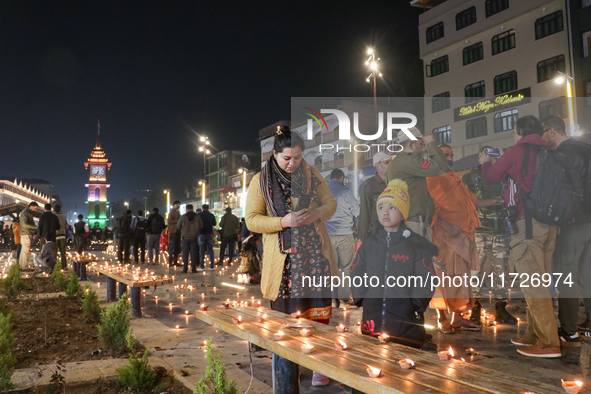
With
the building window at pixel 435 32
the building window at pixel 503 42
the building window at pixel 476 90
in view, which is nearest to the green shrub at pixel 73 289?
the building window at pixel 476 90

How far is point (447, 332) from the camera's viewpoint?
534 centimetres

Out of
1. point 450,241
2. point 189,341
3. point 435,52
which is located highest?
point 435,52

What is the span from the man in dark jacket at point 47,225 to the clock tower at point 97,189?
394 feet

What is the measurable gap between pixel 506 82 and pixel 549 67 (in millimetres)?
2005

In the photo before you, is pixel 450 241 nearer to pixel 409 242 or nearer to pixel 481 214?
pixel 481 214

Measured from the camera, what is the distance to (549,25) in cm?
2117

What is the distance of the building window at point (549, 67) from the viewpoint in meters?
20.9

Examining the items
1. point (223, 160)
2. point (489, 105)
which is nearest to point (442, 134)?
point (489, 105)

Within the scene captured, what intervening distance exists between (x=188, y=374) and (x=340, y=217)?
2207mm

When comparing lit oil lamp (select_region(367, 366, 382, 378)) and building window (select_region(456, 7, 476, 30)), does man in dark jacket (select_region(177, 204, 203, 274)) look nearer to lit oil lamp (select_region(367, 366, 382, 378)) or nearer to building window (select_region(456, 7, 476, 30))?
lit oil lamp (select_region(367, 366, 382, 378))

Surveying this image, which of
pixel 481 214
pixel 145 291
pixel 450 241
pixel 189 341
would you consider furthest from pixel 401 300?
pixel 145 291

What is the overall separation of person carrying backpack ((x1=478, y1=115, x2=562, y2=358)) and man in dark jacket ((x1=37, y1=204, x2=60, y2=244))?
11233 millimetres

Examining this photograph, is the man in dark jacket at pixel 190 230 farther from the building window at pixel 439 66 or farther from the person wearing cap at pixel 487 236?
the building window at pixel 439 66

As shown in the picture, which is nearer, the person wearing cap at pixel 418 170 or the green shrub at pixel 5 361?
the green shrub at pixel 5 361
